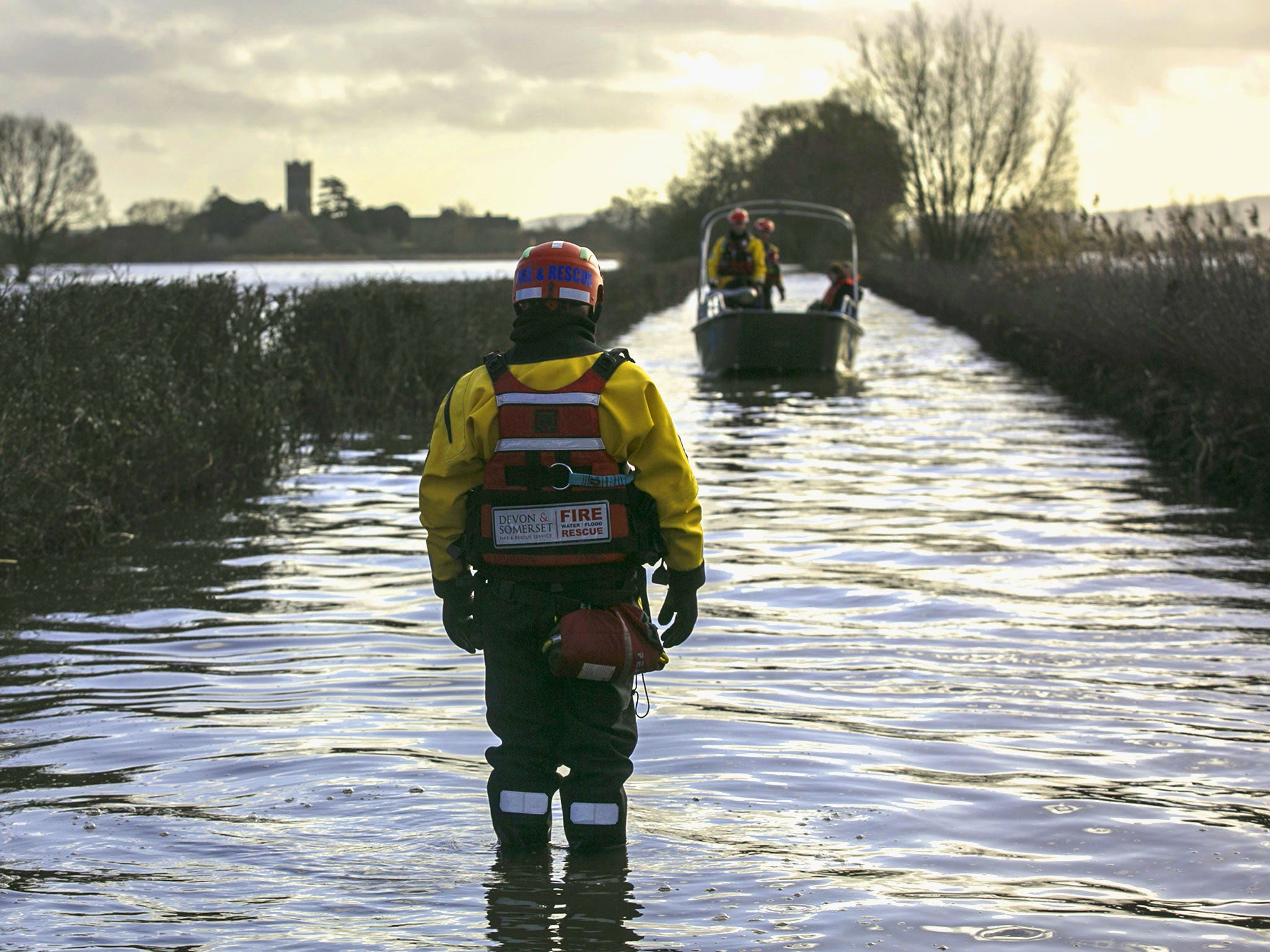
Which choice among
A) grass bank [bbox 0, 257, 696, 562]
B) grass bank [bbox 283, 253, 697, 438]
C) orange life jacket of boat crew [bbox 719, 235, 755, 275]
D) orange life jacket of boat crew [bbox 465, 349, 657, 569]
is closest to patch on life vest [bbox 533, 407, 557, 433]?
orange life jacket of boat crew [bbox 465, 349, 657, 569]

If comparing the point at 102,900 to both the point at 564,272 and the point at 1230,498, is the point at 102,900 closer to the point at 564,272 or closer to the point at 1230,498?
the point at 564,272

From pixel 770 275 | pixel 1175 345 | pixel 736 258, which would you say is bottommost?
pixel 1175 345

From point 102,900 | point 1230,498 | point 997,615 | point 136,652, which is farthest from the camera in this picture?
point 1230,498

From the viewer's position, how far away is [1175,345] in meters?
15.7

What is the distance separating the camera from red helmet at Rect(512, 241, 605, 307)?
4.68 meters

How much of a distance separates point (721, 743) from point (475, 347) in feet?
54.0

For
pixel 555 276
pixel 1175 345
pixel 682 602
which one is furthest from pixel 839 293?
pixel 682 602

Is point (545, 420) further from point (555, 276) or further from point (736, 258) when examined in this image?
point (736, 258)

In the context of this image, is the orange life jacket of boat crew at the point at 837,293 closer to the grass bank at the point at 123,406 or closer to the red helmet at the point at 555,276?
the grass bank at the point at 123,406

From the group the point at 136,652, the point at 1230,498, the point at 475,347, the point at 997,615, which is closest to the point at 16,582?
the point at 136,652

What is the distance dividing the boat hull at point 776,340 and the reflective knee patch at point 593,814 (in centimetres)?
1968

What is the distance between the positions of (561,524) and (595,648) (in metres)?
0.40

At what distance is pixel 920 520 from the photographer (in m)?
11.8

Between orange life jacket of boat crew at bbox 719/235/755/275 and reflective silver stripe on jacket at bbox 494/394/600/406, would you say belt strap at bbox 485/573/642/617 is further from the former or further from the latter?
orange life jacket of boat crew at bbox 719/235/755/275
